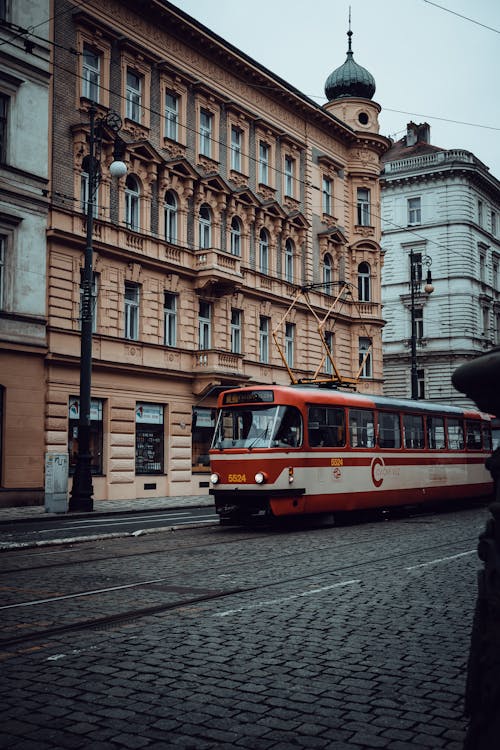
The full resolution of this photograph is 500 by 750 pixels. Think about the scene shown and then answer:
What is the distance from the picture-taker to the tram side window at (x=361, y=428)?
723 inches

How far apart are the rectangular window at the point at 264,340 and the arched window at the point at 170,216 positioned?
21.2ft

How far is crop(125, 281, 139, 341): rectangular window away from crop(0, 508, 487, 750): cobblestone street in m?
17.1

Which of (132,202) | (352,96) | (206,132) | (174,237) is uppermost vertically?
(352,96)

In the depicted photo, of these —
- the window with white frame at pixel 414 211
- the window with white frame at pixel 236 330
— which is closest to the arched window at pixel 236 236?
the window with white frame at pixel 236 330

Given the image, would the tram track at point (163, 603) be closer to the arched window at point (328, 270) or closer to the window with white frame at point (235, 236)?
the window with white frame at point (235, 236)

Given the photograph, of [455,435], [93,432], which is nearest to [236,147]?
[93,432]

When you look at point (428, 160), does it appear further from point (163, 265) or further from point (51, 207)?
point (51, 207)

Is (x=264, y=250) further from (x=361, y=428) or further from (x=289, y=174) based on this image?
(x=361, y=428)

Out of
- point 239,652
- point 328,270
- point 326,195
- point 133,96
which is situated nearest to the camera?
point 239,652

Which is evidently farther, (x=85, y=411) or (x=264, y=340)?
(x=264, y=340)

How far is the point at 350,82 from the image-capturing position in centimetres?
4488

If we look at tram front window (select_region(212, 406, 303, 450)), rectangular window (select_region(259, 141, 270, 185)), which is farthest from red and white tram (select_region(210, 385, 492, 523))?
rectangular window (select_region(259, 141, 270, 185))

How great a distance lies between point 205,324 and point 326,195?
12.6 m

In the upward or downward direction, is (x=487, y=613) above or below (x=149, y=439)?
below
